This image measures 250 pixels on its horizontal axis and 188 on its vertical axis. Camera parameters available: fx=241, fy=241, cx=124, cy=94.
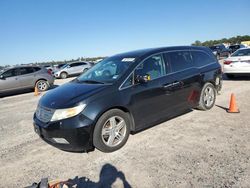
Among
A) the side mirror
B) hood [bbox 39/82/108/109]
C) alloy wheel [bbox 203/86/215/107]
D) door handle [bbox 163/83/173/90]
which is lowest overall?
alloy wheel [bbox 203/86/215/107]

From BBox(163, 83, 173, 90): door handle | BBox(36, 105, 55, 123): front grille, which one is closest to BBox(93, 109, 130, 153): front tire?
BBox(36, 105, 55, 123): front grille

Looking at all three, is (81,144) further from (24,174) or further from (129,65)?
(129,65)

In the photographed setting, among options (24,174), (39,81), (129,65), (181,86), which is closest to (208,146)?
(181,86)

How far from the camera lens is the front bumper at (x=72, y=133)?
153 inches

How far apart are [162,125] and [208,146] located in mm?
1360

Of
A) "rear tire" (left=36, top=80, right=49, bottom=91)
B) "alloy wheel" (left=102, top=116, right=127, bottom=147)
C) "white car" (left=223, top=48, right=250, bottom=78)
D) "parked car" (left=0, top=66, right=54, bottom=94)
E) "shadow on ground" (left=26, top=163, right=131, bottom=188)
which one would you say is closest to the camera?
"shadow on ground" (left=26, top=163, right=131, bottom=188)

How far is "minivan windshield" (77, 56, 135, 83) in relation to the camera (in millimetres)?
4738

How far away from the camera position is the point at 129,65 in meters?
4.77

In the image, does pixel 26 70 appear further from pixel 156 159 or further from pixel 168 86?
pixel 156 159

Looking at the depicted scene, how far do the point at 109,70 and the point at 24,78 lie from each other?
31.7 feet

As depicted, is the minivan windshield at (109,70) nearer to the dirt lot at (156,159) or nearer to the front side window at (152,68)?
the front side window at (152,68)

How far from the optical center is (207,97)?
6414mm

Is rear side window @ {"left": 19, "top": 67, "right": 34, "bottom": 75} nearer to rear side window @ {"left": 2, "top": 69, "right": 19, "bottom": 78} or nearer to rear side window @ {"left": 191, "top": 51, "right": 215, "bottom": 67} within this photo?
rear side window @ {"left": 2, "top": 69, "right": 19, "bottom": 78}

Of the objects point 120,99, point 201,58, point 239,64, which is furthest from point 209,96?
point 239,64
